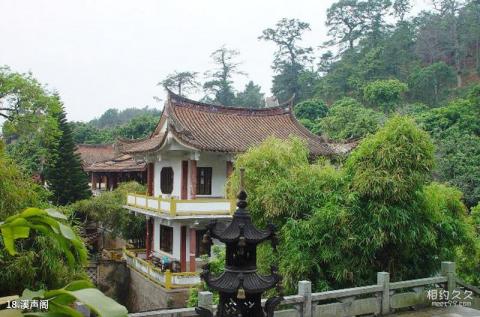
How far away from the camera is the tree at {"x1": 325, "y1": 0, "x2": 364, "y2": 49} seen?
53.6 meters

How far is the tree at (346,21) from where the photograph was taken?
53625mm

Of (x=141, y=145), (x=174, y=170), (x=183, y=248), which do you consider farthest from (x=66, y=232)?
(x=141, y=145)

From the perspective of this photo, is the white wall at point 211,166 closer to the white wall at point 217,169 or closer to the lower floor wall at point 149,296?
the white wall at point 217,169

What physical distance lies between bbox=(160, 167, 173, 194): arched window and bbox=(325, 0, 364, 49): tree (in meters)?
41.8

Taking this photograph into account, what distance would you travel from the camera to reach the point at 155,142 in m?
17.5

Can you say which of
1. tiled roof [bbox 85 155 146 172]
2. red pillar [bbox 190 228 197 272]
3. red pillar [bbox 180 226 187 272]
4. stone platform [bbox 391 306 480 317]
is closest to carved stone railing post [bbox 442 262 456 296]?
stone platform [bbox 391 306 480 317]

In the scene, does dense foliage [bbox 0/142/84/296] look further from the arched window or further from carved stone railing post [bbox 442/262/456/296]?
the arched window

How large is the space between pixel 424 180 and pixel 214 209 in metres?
7.61

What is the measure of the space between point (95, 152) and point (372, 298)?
103 ft

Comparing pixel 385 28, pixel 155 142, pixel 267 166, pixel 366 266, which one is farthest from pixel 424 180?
pixel 385 28

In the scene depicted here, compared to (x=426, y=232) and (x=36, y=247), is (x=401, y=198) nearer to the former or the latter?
(x=426, y=232)

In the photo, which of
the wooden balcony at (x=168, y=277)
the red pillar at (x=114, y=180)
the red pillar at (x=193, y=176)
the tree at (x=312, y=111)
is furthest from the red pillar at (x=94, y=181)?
the tree at (x=312, y=111)

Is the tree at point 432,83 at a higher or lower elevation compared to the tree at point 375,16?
lower

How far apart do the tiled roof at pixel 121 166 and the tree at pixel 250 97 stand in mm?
27975
